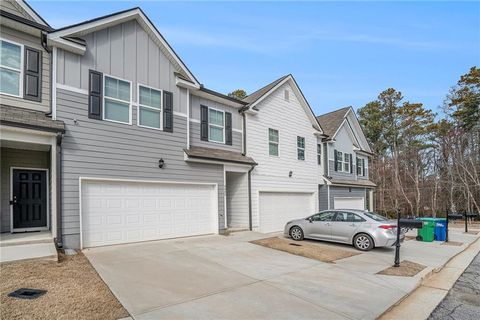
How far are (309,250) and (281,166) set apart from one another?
21.1ft

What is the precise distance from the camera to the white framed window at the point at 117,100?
9.66 metres

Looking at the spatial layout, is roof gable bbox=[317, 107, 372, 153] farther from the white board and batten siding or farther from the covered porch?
the covered porch

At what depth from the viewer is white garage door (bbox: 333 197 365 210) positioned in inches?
813

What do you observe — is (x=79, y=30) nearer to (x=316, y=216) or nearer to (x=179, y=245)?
(x=179, y=245)

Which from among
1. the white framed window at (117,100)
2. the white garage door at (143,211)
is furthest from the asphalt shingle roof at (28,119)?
the white garage door at (143,211)

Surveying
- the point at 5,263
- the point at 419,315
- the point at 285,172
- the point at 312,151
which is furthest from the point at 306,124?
the point at 5,263

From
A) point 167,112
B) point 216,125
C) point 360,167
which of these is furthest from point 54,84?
point 360,167

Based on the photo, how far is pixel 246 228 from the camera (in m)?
13.9

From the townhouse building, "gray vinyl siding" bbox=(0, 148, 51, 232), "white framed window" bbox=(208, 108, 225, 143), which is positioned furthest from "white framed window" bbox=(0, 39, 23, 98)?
"white framed window" bbox=(208, 108, 225, 143)

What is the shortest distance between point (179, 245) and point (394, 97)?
37.4 meters

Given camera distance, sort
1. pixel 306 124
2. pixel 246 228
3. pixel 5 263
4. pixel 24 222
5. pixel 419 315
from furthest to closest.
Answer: pixel 306 124, pixel 246 228, pixel 24 222, pixel 5 263, pixel 419 315

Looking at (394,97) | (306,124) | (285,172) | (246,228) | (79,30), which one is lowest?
(246,228)

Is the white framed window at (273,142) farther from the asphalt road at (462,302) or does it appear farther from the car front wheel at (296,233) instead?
the asphalt road at (462,302)

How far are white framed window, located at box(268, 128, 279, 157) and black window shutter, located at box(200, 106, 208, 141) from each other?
410 cm
